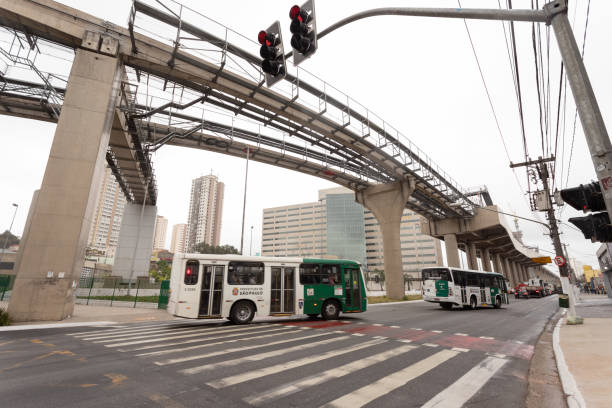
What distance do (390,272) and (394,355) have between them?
25.1 metres

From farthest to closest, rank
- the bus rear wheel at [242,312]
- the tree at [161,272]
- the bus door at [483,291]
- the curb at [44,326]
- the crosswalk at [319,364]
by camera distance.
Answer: the tree at [161,272], the bus door at [483,291], the bus rear wheel at [242,312], the curb at [44,326], the crosswalk at [319,364]

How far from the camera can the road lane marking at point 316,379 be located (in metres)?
3.99

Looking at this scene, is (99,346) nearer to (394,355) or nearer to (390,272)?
(394,355)

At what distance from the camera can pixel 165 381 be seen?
4625 millimetres

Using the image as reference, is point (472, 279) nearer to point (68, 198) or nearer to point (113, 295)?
point (68, 198)

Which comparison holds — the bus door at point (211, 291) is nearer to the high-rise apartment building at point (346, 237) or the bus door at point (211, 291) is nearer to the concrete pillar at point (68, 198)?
the concrete pillar at point (68, 198)

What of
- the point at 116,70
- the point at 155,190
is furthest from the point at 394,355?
the point at 155,190

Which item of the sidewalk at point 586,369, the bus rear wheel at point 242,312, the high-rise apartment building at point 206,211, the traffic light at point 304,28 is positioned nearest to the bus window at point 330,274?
the bus rear wheel at point 242,312

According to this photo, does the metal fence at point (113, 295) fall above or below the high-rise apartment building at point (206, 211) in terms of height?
below

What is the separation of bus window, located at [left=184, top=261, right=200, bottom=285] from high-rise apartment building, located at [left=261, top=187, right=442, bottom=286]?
101 m

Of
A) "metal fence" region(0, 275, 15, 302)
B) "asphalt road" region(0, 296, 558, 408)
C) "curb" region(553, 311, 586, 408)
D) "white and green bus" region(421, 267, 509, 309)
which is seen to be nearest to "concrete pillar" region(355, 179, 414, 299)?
"white and green bus" region(421, 267, 509, 309)

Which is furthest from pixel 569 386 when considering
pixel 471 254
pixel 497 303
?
pixel 471 254

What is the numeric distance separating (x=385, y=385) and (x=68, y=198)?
49.7ft

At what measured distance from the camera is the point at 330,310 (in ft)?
45.1
